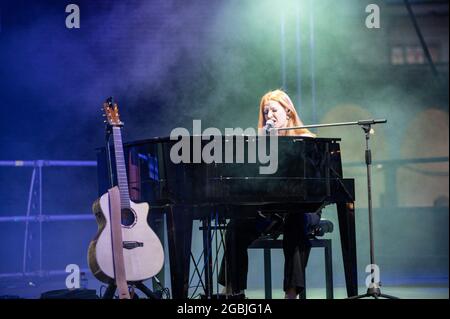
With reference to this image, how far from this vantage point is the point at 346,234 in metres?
4.17

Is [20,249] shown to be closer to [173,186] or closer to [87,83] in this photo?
[87,83]

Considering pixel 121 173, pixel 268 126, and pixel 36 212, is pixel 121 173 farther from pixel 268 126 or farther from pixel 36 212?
pixel 36 212

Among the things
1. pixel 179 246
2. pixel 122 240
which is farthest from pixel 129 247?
pixel 179 246

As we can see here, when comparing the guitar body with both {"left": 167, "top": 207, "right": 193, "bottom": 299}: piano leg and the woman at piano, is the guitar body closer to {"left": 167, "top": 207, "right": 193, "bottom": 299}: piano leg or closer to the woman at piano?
{"left": 167, "top": 207, "right": 193, "bottom": 299}: piano leg

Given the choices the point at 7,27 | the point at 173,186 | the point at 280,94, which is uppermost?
the point at 7,27

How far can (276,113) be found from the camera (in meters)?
4.53

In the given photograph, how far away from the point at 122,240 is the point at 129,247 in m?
0.06

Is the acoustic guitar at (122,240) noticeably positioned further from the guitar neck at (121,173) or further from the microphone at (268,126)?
the microphone at (268,126)

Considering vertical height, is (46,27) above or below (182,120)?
above

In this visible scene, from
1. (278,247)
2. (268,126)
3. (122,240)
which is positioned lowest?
(278,247)

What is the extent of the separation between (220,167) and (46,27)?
120 inches

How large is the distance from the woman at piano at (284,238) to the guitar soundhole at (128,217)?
1.92ft

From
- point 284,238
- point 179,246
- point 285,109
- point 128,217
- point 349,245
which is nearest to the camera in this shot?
point 179,246
